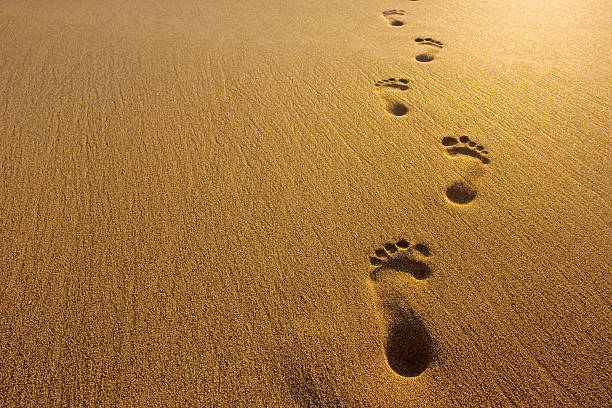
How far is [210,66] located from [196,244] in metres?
1.53

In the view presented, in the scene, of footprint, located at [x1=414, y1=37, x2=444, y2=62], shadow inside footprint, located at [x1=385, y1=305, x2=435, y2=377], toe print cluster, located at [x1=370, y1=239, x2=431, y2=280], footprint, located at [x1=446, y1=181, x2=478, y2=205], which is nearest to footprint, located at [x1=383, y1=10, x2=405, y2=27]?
footprint, located at [x1=414, y1=37, x2=444, y2=62]

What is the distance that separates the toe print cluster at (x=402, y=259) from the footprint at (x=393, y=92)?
3.26 ft

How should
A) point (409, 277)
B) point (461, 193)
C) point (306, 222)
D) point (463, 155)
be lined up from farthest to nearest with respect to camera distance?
point (463, 155) < point (461, 193) < point (306, 222) < point (409, 277)

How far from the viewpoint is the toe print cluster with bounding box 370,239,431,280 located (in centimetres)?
149

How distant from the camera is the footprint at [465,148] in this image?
1942mm

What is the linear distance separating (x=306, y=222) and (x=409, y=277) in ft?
1.61

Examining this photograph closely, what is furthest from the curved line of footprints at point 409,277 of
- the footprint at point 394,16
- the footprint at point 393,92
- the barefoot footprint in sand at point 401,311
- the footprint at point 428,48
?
the footprint at point 394,16

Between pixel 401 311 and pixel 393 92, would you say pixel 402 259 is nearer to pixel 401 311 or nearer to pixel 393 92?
pixel 401 311

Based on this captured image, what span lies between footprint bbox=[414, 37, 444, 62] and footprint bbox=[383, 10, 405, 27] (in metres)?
0.35

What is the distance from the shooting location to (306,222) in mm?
1685

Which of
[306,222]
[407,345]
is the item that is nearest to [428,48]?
[306,222]

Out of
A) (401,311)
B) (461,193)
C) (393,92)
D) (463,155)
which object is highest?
(393,92)

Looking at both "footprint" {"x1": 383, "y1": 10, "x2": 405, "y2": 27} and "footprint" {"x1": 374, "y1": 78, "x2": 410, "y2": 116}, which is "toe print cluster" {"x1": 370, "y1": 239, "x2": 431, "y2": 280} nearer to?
"footprint" {"x1": 374, "y1": 78, "x2": 410, "y2": 116}

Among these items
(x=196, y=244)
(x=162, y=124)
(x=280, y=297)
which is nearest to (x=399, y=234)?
(x=280, y=297)
